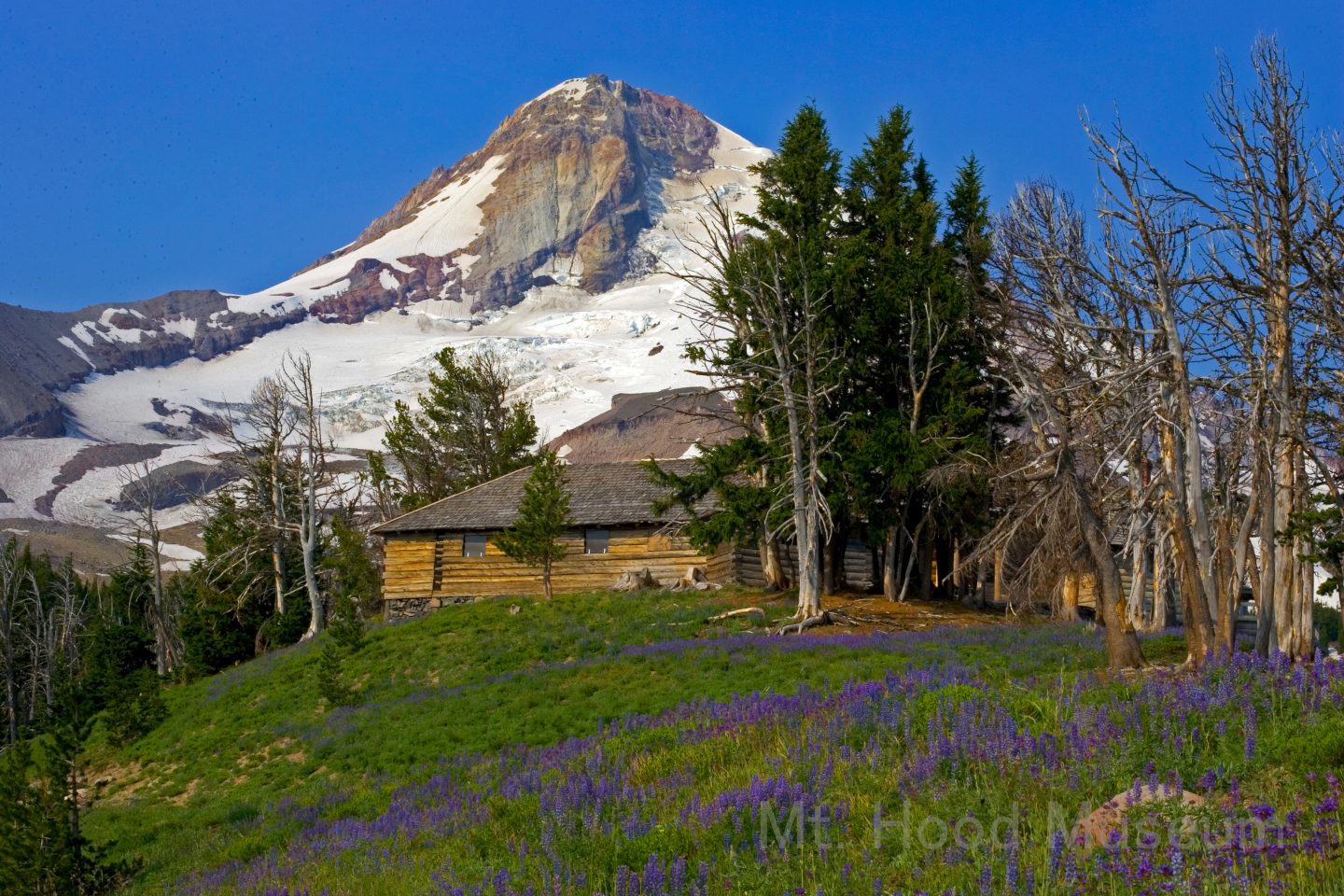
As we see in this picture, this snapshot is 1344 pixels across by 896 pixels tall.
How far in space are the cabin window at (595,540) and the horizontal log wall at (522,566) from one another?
17 cm

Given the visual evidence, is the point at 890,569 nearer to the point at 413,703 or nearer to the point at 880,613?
the point at 880,613

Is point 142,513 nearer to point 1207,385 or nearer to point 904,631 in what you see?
point 904,631

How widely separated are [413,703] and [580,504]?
63.3ft

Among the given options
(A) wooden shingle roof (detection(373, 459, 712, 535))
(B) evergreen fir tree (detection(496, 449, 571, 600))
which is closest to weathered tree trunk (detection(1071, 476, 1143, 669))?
(B) evergreen fir tree (detection(496, 449, 571, 600))

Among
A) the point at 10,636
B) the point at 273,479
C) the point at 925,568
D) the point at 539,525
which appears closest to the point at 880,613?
the point at 925,568

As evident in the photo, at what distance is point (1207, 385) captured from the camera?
15562mm

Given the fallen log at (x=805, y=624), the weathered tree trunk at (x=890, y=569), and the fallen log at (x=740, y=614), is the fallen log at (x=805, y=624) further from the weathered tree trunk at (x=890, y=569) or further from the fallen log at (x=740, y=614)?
the weathered tree trunk at (x=890, y=569)

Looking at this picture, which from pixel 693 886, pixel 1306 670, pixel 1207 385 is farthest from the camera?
pixel 1207 385

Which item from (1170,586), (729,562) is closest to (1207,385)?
(1170,586)

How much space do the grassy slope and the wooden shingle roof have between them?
6.02 meters

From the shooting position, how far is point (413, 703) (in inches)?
969

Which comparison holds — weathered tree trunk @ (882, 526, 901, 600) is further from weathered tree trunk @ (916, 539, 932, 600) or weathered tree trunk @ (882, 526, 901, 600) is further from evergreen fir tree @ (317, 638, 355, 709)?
evergreen fir tree @ (317, 638, 355, 709)

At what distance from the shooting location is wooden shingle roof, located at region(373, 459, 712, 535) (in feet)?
136

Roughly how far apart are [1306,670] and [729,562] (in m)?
29.6
